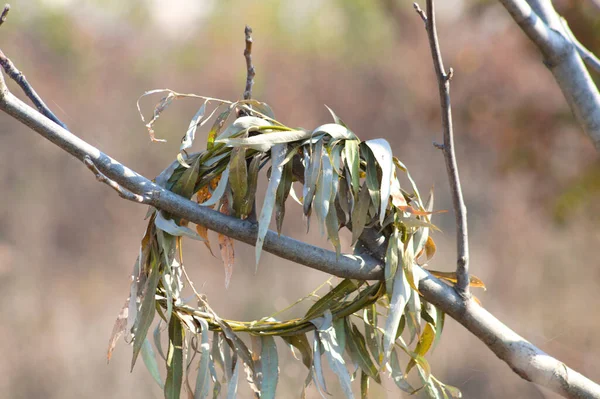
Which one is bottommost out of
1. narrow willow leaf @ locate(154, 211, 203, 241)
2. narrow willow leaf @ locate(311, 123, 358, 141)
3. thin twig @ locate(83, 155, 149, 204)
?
narrow willow leaf @ locate(154, 211, 203, 241)

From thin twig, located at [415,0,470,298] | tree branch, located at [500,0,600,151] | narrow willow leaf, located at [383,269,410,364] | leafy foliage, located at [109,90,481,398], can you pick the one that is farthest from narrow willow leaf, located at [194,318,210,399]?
tree branch, located at [500,0,600,151]

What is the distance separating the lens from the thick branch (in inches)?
26.1

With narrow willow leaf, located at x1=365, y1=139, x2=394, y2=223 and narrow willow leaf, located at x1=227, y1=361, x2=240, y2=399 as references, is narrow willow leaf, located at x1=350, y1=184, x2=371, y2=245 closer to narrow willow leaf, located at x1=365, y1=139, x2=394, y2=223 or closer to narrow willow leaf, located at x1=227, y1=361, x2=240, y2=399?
narrow willow leaf, located at x1=365, y1=139, x2=394, y2=223

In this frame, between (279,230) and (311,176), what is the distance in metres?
0.08

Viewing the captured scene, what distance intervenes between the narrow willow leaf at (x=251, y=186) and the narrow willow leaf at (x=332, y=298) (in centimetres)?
16

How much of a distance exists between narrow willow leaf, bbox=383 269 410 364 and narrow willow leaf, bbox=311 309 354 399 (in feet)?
0.20

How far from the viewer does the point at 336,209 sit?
784 mm

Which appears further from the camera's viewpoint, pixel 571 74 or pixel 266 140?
pixel 571 74

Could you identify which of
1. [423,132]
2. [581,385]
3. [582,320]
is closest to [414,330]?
[581,385]

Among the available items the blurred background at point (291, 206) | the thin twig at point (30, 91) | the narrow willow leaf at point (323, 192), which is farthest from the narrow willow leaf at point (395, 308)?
the blurred background at point (291, 206)

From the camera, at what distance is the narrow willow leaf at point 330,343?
29.4 inches

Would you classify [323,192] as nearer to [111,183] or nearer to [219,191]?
[219,191]

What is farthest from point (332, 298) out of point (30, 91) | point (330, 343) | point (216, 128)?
point (30, 91)

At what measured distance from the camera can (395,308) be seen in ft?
2.37
